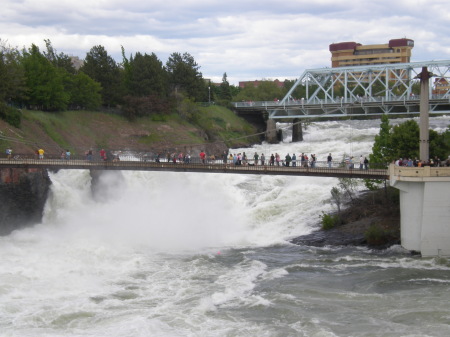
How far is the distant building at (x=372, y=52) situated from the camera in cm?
16988

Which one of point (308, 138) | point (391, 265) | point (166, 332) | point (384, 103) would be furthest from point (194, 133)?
point (166, 332)

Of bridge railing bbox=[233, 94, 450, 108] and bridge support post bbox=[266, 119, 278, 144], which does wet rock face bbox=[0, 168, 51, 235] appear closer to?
bridge railing bbox=[233, 94, 450, 108]

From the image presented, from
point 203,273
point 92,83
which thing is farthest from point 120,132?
point 203,273

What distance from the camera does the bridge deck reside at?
33344mm

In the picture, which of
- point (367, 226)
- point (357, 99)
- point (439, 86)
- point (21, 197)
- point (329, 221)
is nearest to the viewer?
point (367, 226)

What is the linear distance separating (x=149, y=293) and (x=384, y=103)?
174 ft

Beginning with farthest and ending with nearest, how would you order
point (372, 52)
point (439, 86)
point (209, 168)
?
point (372, 52), point (439, 86), point (209, 168)

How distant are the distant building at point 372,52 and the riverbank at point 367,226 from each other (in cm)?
13964

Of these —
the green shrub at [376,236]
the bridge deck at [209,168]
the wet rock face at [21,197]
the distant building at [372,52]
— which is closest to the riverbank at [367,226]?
the green shrub at [376,236]

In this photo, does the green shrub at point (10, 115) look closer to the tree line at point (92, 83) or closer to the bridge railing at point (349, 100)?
the tree line at point (92, 83)

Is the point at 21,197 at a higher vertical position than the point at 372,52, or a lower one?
lower

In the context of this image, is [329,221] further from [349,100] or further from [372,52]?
[372,52]

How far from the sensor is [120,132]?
67.9 meters

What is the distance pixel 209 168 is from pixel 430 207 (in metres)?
12.7
